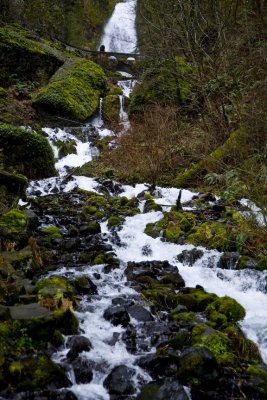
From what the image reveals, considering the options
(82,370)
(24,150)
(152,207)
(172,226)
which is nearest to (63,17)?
(24,150)

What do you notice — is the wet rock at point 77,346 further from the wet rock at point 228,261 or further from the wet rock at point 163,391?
the wet rock at point 228,261

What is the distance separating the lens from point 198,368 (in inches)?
155

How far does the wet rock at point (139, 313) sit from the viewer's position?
507 cm

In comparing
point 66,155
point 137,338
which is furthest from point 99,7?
point 137,338

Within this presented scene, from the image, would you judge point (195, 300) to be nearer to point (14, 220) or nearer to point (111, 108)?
point (14, 220)

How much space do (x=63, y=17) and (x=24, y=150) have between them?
21712 mm

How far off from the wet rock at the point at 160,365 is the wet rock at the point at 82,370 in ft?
1.61

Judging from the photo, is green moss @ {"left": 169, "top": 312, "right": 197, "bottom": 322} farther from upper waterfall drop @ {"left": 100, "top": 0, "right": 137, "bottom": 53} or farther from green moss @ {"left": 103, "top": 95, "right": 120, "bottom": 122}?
upper waterfall drop @ {"left": 100, "top": 0, "right": 137, "bottom": 53}

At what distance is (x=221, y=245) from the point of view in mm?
7180

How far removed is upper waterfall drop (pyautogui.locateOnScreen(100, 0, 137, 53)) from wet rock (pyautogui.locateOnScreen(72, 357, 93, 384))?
98.0 feet

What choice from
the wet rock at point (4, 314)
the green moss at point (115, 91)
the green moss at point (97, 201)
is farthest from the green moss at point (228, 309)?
the green moss at point (115, 91)

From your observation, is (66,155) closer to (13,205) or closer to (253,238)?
(13,205)

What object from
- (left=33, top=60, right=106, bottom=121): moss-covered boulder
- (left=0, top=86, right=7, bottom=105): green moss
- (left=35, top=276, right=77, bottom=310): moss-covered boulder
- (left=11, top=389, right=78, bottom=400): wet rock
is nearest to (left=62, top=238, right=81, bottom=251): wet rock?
(left=35, top=276, right=77, bottom=310): moss-covered boulder

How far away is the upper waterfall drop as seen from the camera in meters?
32.2
